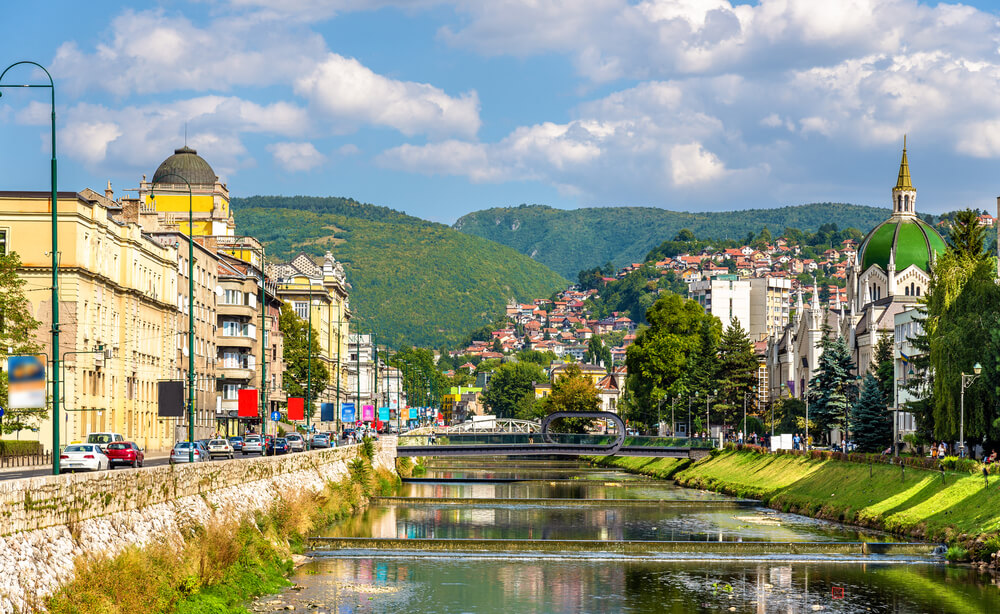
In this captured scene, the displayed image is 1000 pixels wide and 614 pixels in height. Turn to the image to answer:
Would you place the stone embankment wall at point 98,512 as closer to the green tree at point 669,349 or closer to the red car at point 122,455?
the red car at point 122,455

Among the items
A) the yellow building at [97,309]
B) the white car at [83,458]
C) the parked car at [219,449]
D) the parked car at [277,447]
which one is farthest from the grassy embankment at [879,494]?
the yellow building at [97,309]

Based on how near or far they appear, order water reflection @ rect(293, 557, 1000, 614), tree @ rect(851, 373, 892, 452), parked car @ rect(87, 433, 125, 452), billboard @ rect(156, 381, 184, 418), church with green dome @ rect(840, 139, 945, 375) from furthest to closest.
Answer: church with green dome @ rect(840, 139, 945, 375) → tree @ rect(851, 373, 892, 452) → parked car @ rect(87, 433, 125, 452) → billboard @ rect(156, 381, 184, 418) → water reflection @ rect(293, 557, 1000, 614)

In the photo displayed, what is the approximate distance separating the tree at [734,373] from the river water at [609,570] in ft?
175

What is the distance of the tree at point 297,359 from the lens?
5536 inches

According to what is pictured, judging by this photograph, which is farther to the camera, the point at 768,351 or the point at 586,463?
the point at 768,351

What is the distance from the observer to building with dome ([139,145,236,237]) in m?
140

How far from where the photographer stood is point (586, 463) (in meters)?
153

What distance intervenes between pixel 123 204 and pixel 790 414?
6927 centimetres

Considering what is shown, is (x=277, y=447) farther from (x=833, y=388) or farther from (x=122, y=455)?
(x=833, y=388)

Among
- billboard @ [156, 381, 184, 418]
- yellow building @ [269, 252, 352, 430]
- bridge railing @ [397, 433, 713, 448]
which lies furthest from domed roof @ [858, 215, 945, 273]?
billboard @ [156, 381, 184, 418]

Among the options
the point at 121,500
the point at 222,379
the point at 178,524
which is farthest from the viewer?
the point at 222,379

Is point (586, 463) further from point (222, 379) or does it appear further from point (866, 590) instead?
point (866, 590)

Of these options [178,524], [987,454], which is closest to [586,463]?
[987,454]

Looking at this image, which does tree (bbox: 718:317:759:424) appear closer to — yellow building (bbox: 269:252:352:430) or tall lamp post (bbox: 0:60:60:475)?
yellow building (bbox: 269:252:352:430)
